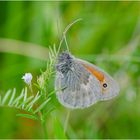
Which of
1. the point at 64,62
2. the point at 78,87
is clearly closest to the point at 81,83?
the point at 78,87

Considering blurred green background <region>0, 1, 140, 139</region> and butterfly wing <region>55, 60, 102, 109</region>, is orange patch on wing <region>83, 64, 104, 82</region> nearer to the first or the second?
butterfly wing <region>55, 60, 102, 109</region>

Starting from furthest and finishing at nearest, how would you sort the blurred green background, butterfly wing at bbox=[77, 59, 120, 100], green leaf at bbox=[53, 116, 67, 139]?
the blurred green background < butterfly wing at bbox=[77, 59, 120, 100] < green leaf at bbox=[53, 116, 67, 139]

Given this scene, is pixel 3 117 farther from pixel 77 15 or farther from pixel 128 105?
pixel 77 15

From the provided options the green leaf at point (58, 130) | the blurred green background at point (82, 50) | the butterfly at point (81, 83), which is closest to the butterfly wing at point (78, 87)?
the butterfly at point (81, 83)

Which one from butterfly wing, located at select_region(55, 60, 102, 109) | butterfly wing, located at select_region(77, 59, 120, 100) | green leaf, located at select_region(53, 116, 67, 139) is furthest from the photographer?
butterfly wing, located at select_region(77, 59, 120, 100)

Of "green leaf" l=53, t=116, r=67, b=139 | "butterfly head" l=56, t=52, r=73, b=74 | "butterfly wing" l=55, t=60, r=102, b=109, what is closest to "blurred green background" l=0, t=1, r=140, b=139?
"butterfly wing" l=55, t=60, r=102, b=109

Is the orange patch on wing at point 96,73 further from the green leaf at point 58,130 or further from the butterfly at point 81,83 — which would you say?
the green leaf at point 58,130

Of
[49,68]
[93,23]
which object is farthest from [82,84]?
[93,23]
